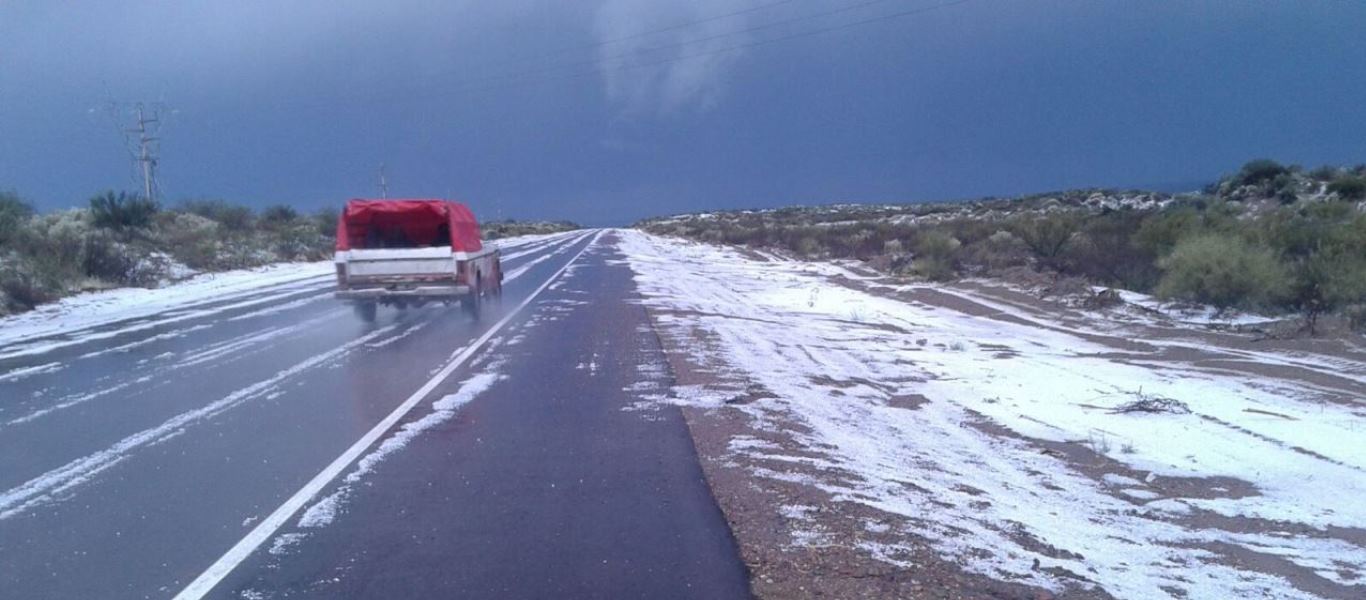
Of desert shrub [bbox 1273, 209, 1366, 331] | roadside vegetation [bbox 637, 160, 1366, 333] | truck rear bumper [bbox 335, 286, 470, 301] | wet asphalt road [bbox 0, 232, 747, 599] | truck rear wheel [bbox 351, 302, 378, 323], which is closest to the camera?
wet asphalt road [bbox 0, 232, 747, 599]

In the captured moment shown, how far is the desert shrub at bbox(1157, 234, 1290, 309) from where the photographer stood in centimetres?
2330

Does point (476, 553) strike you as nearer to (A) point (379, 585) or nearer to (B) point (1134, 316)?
(A) point (379, 585)

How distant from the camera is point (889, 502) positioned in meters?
9.09

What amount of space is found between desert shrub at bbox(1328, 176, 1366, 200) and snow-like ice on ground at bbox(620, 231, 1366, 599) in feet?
111

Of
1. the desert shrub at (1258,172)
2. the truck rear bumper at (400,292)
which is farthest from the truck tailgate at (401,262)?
the desert shrub at (1258,172)

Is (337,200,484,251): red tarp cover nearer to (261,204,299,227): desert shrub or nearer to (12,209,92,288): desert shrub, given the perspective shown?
(12,209,92,288): desert shrub

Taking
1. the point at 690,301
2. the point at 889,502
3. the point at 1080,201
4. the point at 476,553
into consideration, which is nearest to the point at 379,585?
the point at 476,553

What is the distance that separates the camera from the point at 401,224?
26.7 meters

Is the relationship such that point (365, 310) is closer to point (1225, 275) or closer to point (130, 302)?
point (130, 302)

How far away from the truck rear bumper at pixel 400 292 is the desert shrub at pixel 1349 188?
37.7 meters

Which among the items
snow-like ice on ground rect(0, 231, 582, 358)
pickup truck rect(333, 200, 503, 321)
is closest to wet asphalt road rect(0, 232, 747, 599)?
snow-like ice on ground rect(0, 231, 582, 358)

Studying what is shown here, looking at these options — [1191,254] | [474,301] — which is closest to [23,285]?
[474,301]

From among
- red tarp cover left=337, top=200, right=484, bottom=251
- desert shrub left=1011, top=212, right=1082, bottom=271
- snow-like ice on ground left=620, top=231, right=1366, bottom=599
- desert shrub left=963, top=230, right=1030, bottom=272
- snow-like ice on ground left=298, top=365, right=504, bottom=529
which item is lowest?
snow-like ice on ground left=620, top=231, right=1366, bottom=599

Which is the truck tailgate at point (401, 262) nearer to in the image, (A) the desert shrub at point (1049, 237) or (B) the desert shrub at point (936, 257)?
(B) the desert shrub at point (936, 257)
